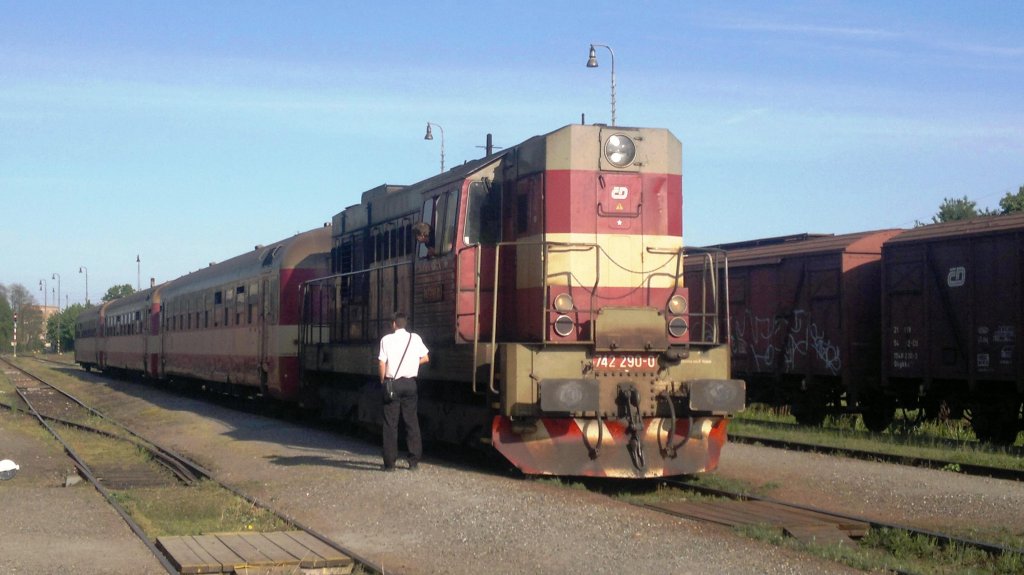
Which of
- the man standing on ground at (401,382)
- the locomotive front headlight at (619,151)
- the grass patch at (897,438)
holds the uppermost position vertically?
the locomotive front headlight at (619,151)

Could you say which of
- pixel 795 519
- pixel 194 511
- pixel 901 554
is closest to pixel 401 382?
pixel 194 511

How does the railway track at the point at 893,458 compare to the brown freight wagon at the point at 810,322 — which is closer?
the railway track at the point at 893,458

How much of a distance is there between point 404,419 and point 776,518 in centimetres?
434

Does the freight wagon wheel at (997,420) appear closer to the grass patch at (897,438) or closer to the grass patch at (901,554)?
the grass patch at (897,438)

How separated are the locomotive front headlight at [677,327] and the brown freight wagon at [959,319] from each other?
20.5ft

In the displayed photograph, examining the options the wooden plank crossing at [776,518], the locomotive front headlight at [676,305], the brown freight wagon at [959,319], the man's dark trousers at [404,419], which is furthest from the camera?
the brown freight wagon at [959,319]

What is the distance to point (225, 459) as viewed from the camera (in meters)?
14.1

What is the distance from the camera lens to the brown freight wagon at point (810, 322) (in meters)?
18.0

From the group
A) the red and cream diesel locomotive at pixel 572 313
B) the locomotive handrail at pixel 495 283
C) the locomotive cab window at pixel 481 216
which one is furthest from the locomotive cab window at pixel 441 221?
the locomotive handrail at pixel 495 283

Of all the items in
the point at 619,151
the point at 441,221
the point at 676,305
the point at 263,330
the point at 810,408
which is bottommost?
the point at 810,408

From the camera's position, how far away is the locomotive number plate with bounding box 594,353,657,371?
34.6 feet

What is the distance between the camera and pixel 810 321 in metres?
18.7

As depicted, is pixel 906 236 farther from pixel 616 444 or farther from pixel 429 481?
pixel 429 481

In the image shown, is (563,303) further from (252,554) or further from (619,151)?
(252,554)
